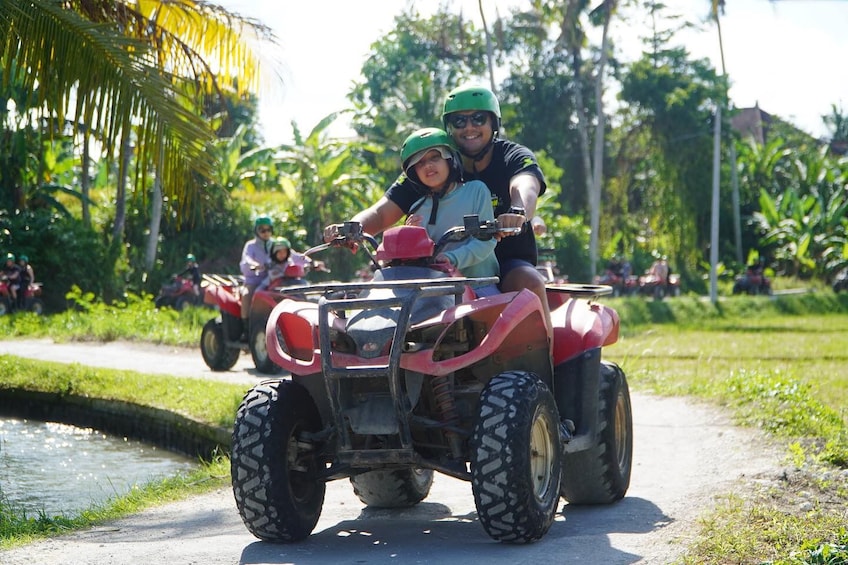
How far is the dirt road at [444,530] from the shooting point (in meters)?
5.22

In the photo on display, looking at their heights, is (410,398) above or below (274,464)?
above

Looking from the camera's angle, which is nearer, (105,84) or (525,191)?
(525,191)

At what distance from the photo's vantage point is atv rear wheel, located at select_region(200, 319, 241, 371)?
15438 millimetres

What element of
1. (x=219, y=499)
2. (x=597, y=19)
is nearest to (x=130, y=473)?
(x=219, y=499)

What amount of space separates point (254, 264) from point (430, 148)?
29.5 feet

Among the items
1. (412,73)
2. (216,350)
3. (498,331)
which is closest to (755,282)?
(412,73)

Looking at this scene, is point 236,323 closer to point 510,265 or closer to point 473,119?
point 473,119

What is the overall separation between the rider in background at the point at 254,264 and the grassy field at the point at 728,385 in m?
1.67

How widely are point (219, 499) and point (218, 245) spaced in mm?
25362

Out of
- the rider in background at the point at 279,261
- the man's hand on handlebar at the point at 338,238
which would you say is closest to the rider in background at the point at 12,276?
the rider in background at the point at 279,261

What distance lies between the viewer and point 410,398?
17.3ft

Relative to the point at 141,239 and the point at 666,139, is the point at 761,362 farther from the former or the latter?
the point at 666,139

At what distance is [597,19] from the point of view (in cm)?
3688

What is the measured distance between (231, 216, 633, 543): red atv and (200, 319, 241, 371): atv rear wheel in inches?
382
